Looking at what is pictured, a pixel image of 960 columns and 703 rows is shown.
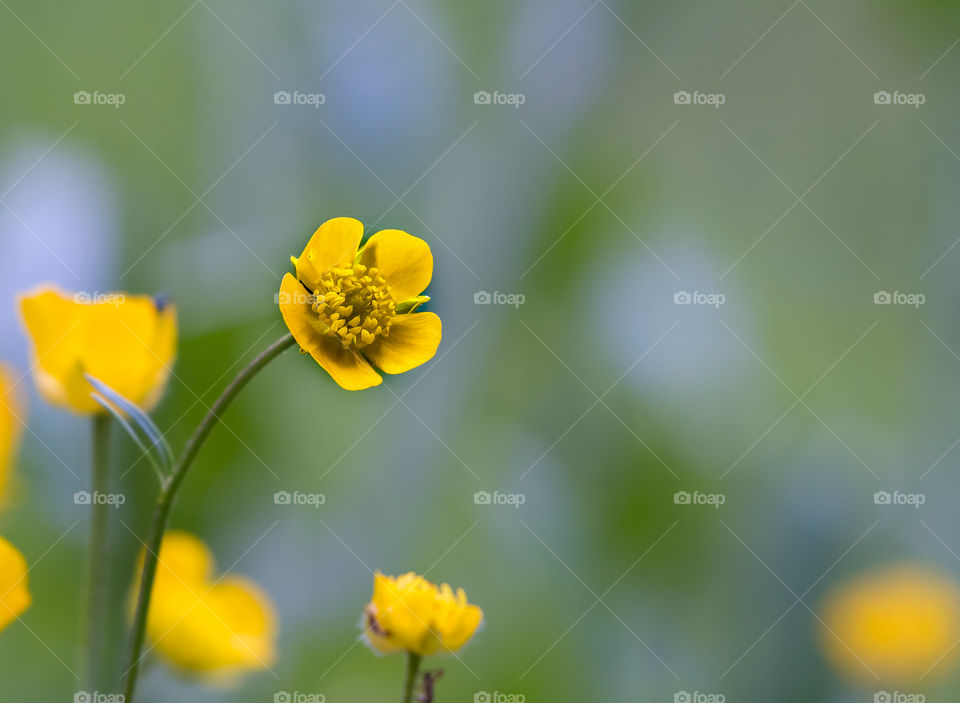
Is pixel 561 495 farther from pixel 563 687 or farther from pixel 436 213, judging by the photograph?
pixel 436 213

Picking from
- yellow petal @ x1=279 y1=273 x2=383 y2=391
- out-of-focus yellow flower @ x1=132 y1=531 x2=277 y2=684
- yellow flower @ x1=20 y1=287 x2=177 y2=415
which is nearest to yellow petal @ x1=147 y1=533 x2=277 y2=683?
out-of-focus yellow flower @ x1=132 y1=531 x2=277 y2=684

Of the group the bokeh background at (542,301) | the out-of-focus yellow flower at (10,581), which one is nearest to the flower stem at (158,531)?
the out-of-focus yellow flower at (10,581)

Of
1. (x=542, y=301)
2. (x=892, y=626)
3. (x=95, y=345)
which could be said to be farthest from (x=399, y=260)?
(x=892, y=626)

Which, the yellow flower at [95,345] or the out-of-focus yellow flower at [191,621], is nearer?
the yellow flower at [95,345]

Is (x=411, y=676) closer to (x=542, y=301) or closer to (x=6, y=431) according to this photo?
(x=6, y=431)

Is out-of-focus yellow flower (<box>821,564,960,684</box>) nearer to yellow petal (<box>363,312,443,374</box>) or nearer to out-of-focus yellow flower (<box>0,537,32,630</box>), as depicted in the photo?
yellow petal (<box>363,312,443,374</box>)

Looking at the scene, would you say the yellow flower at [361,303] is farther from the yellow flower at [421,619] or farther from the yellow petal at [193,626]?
the yellow petal at [193,626]
